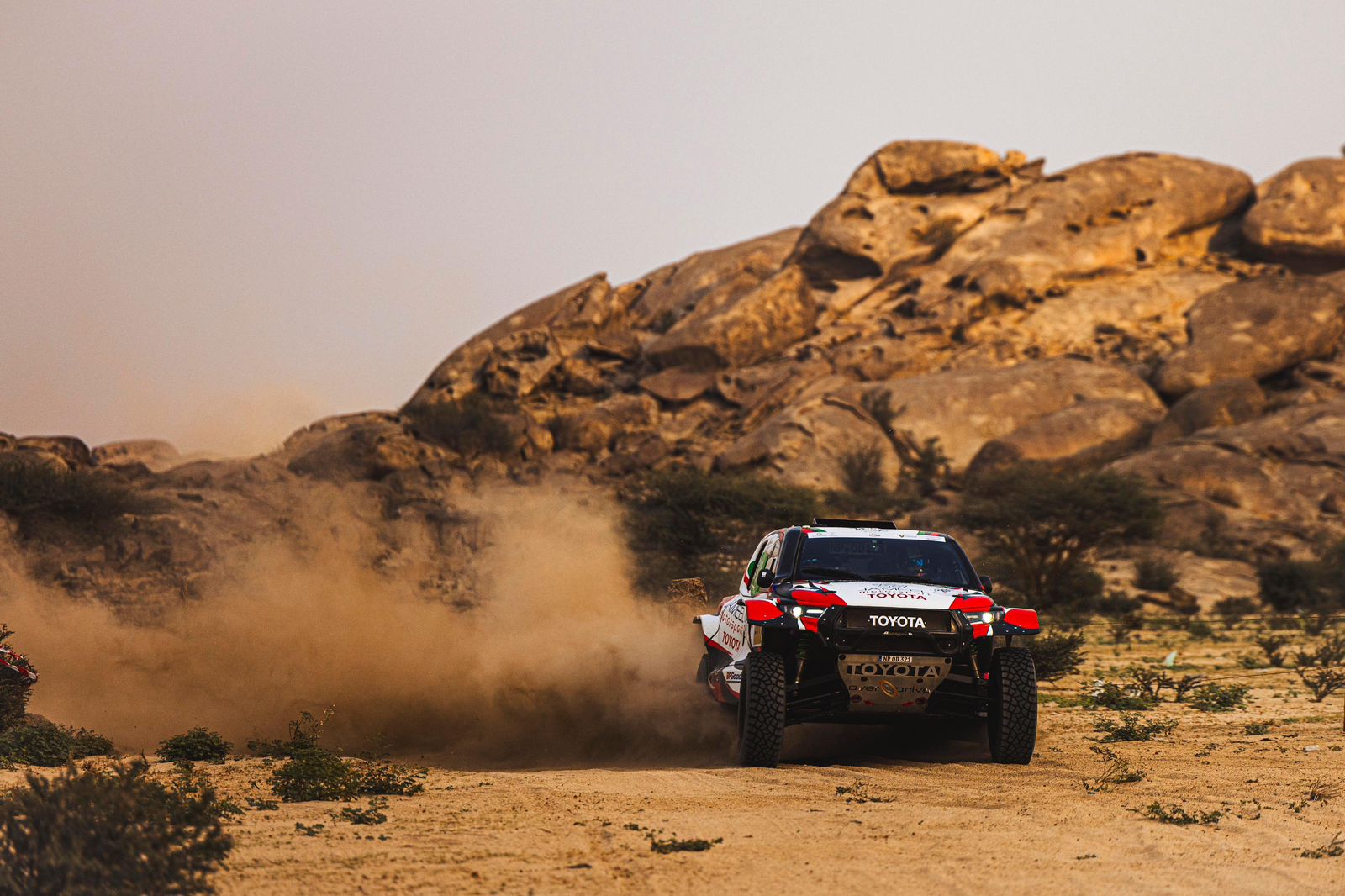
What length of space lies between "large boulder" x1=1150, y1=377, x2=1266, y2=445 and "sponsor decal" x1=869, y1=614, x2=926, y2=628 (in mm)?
52411

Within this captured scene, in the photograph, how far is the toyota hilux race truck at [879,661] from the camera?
10195 millimetres

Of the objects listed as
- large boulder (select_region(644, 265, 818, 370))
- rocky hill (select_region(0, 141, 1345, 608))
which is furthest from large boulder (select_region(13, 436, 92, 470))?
large boulder (select_region(644, 265, 818, 370))

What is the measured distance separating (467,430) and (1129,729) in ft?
189

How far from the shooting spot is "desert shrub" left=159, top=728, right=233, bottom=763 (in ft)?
36.4

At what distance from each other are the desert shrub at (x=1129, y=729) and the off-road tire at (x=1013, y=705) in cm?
215

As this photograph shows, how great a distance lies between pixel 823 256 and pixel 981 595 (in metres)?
74.2

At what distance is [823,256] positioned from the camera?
83562 mm

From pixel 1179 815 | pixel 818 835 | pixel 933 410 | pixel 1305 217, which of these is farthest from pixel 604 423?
pixel 818 835

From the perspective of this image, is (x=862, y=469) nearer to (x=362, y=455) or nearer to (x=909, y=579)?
(x=362, y=455)

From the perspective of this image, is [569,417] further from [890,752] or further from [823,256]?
[890,752]

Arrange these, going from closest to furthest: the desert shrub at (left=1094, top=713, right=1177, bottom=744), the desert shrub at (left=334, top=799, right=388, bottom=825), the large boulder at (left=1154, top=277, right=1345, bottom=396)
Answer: the desert shrub at (left=334, top=799, right=388, bottom=825) → the desert shrub at (left=1094, top=713, right=1177, bottom=744) → the large boulder at (left=1154, top=277, right=1345, bottom=396)

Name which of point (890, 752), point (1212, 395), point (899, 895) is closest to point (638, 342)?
point (1212, 395)

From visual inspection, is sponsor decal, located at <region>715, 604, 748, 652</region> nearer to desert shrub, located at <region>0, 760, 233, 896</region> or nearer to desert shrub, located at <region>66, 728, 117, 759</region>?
desert shrub, located at <region>66, 728, 117, 759</region>

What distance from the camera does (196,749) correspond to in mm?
11133
